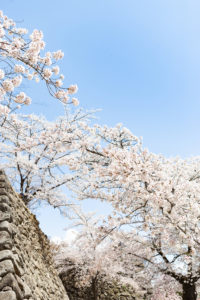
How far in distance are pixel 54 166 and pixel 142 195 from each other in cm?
784

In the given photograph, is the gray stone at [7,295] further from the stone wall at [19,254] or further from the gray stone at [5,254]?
the gray stone at [5,254]

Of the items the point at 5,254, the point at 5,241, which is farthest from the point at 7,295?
the point at 5,241

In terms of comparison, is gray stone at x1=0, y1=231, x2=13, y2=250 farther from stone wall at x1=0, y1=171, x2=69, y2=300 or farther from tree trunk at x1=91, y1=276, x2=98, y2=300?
tree trunk at x1=91, y1=276, x2=98, y2=300

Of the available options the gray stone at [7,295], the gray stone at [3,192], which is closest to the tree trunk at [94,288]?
the gray stone at [3,192]

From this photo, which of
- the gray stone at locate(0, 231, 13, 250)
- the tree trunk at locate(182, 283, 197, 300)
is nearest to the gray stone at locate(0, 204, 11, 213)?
the gray stone at locate(0, 231, 13, 250)

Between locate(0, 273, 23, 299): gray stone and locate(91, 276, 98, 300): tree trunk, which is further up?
locate(91, 276, 98, 300): tree trunk

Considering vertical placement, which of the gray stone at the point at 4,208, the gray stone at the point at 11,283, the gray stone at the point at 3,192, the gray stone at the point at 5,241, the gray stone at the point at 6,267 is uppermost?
the gray stone at the point at 3,192

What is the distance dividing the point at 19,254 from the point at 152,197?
312 cm

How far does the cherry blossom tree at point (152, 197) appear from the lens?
583 centimetres

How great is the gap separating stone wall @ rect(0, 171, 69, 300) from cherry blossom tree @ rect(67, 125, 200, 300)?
7.11 feet

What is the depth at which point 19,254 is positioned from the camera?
4.79m

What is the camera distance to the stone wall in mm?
3871

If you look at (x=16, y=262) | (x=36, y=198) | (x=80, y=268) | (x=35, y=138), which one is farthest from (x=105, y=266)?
(x=16, y=262)

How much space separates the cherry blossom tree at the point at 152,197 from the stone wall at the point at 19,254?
2168 millimetres
